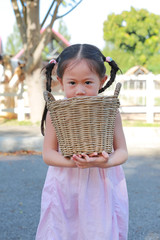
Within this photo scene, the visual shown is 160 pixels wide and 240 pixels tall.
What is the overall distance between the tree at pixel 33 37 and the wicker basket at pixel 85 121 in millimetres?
7715

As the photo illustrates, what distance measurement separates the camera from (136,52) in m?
50.8

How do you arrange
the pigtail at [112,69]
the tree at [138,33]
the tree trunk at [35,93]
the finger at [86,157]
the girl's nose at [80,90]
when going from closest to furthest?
1. the finger at [86,157]
2. the girl's nose at [80,90]
3. the pigtail at [112,69]
4. the tree trunk at [35,93]
5. the tree at [138,33]

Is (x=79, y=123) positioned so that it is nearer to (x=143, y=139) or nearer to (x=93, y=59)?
(x=93, y=59)

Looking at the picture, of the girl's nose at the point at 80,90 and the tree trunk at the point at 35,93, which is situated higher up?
the girl's nose at the point at 80,90

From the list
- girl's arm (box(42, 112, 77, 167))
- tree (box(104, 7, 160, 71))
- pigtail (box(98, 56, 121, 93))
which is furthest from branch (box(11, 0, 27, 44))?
tree (box(104, 7, 160, 71))

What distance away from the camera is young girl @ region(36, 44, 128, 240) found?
1.90 meters

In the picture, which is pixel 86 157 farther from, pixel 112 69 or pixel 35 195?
pixel 35 195

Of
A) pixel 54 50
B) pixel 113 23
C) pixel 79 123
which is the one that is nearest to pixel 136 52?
pixel 113 23

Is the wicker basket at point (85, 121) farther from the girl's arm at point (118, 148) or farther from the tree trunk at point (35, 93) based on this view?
the tree trunk at point (35, 93)

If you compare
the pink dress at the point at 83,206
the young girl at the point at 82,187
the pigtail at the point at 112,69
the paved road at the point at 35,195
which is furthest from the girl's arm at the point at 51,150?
the paved road at the point at 35,195

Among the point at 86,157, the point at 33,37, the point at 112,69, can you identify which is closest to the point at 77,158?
the point at 86,157

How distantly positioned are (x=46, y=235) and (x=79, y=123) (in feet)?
2.39

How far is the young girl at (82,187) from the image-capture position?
190 centimetres

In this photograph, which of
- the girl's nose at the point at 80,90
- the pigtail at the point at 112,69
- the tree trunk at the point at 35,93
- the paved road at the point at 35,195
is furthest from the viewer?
the tree trunk at the point at 35,93
